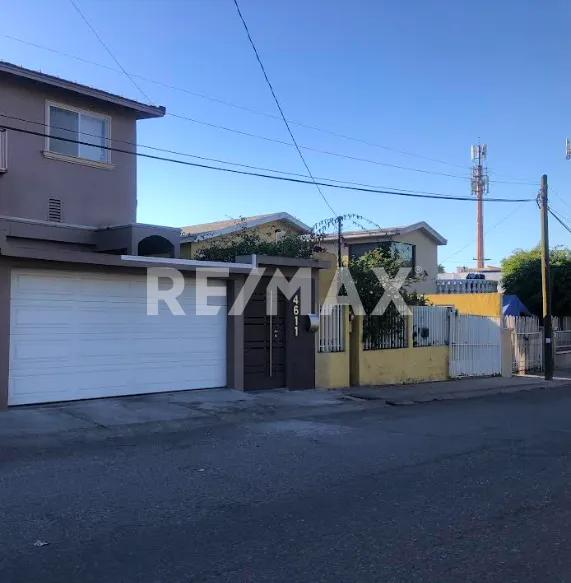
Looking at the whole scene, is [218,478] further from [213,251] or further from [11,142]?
[213,251]

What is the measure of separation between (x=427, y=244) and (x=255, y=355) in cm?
1938

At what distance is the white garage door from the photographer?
1096cm

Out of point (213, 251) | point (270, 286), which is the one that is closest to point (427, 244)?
point (213, 251)

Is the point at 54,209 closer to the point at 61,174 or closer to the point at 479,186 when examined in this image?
the point at 61,174

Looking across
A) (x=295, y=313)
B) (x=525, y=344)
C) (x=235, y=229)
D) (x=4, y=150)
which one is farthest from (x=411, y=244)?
(x=4, y=150)

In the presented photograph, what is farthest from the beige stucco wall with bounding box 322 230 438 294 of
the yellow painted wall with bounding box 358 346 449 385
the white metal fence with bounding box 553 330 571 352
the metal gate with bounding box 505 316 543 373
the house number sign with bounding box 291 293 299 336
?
the house number sign with bounding box 291 293 299 336

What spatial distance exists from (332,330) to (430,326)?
4.24 metres

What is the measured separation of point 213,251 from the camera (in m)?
18.4

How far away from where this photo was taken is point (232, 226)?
21719mm

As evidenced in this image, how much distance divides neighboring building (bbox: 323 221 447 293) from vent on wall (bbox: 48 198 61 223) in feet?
45.5

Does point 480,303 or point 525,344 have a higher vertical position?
point 480,303

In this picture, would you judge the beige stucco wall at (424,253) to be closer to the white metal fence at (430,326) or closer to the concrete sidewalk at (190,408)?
the white metal fence at (430,326)

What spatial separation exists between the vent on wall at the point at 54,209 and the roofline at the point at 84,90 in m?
2.61

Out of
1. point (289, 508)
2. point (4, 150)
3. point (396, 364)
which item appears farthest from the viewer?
point (396, 364)
